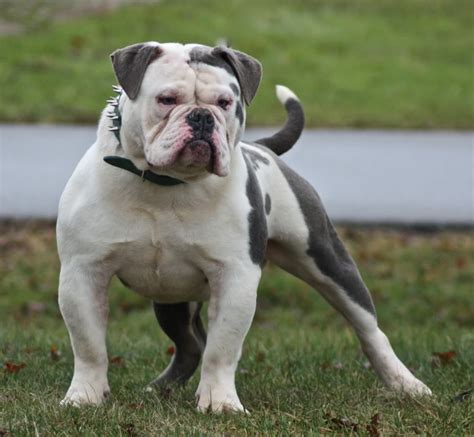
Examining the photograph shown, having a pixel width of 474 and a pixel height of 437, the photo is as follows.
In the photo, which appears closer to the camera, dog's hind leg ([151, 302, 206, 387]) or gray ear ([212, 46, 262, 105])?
gray ear ([212, 46, 262, 105])

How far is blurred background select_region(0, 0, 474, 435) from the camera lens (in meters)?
8.03

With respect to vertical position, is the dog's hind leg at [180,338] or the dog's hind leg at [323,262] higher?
the dog's hind leg at [323,262]

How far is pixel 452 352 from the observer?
666cm

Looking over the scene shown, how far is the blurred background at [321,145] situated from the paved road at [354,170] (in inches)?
1.4

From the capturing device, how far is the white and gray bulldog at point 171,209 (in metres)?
4.84

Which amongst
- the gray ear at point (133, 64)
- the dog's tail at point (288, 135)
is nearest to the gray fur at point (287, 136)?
the dog's tail at point (288, 135)

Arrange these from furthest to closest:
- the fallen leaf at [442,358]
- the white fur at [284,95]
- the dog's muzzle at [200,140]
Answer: the fallen leaf at [442,358], the white fur at [284,95], the dog's muzzle at [200,140]

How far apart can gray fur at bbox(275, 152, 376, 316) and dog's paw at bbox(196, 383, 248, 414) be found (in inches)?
37.9

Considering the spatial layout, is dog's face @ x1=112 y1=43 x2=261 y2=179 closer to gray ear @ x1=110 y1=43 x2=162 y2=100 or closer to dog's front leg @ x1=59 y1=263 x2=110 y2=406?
gray ear @ x1=110 y1=43 x2=162 y2=100

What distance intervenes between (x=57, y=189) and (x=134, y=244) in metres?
7.93

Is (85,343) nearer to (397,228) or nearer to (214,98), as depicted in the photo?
(214,98)

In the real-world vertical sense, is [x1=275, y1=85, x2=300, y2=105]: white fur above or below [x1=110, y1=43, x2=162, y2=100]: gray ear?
below

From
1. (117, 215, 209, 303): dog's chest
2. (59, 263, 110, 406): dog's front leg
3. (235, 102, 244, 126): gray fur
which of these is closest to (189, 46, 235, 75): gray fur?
(235, 102, 244, 126): gray fur

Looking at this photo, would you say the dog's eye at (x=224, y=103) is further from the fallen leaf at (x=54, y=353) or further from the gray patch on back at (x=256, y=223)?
the fallen leaf at (x=54, y=353)
